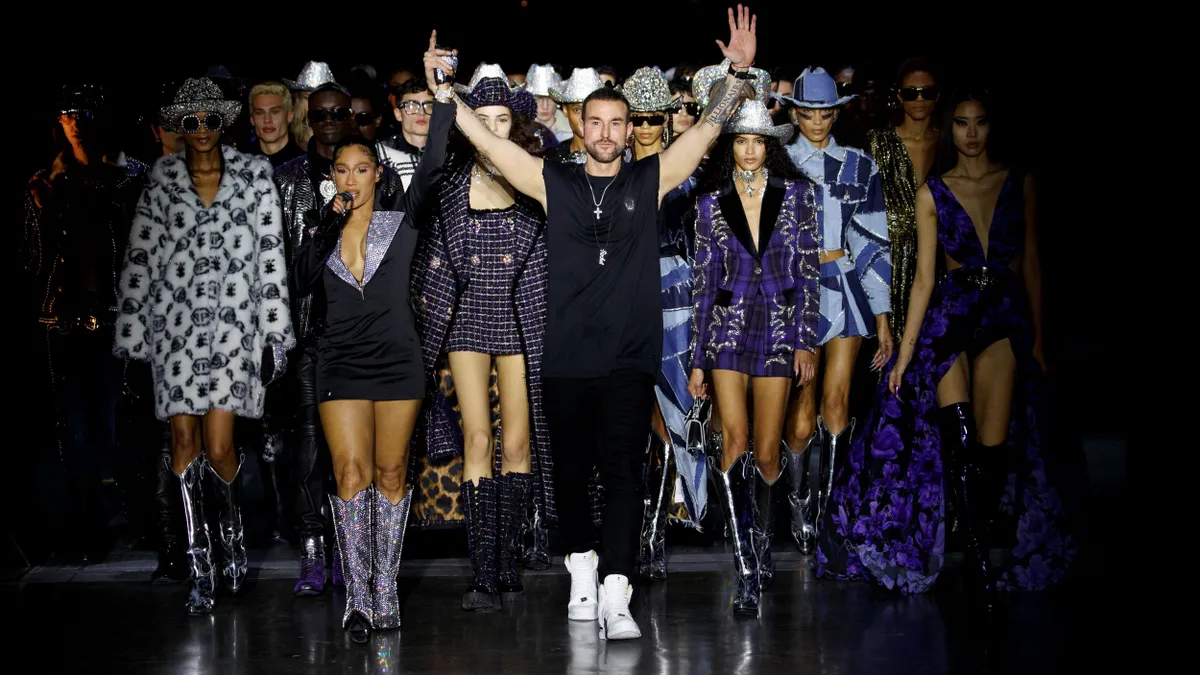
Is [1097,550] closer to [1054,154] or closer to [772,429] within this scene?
[772,429]

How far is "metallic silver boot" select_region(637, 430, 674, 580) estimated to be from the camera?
21.7 ft

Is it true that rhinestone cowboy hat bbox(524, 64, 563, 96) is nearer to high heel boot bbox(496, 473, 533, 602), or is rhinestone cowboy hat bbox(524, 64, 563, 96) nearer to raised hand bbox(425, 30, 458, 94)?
raised hand bbox(425, 30, 458, 94)

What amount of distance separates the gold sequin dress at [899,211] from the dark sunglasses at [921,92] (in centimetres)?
18

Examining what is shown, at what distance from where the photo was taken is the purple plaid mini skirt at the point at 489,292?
20.2 feet

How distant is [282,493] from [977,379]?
10.5ft

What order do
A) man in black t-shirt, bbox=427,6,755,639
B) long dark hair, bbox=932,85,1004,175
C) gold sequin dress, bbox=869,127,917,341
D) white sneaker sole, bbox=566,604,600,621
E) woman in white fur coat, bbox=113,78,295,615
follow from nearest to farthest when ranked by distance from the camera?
man in black t-shirt, bbox=427,6,755,639 → white sneaker sole, bbox=566,604,600,621 → woman in white fur coat, bbox=113,78,295,615 → long dark hair, bbox=932,85,1004,175 → gold sequin dress, bbox=869,127,917,341

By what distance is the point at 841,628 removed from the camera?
19.0ft

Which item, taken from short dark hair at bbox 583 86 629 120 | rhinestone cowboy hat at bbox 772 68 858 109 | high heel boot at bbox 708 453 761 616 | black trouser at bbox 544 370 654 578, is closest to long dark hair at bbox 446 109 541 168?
short dark hair at bbox 583 86 629 120

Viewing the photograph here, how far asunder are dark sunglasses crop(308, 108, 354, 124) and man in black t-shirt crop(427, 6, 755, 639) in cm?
146

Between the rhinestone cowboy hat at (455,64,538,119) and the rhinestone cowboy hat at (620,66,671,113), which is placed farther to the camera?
the rhinestone cowboy hat at (620,66,671,113)

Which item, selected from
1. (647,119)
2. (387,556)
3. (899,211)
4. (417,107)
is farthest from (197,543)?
(899,211)

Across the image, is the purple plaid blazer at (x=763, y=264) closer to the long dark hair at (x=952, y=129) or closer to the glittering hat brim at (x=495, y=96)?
the long dark hair at (x=952, y=129)

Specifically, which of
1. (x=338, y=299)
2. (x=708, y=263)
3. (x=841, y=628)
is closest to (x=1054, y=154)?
(x=708, y=263)

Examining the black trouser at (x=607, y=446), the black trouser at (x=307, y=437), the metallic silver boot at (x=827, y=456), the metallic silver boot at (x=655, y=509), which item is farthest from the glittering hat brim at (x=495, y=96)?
the metallic silver boot at (x=827, y=456)
